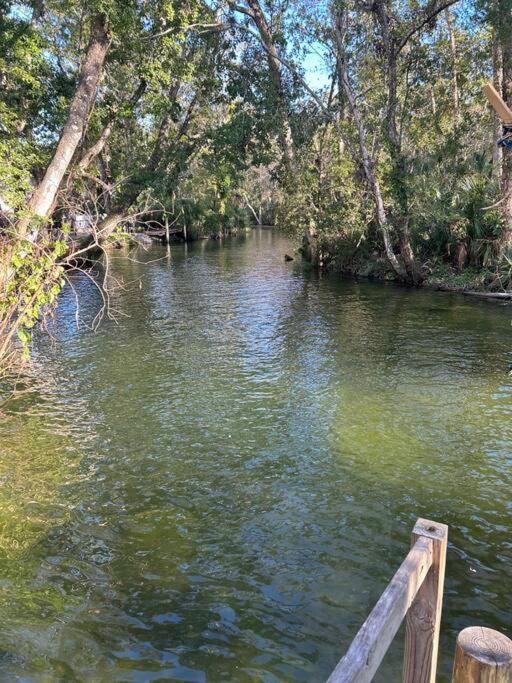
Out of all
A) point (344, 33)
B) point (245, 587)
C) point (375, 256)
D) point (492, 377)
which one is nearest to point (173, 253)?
point (375, 256)

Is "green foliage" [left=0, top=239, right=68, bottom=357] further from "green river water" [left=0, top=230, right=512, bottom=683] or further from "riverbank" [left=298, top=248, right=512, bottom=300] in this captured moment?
"riverbank" [left=298, top=248, right=512, bottom=300]

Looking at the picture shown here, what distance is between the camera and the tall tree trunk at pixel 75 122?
36.5ft

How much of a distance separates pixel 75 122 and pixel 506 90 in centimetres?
1607

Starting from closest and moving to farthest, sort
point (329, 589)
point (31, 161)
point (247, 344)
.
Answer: point (329, 589) → point (247, 344) → point (31, 161)

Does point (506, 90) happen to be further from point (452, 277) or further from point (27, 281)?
point (27, 281)

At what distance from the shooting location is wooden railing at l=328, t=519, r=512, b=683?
2111 millimetres

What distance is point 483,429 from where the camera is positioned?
8.61m

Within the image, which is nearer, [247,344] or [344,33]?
[247,344]

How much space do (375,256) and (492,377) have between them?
53.7 ft

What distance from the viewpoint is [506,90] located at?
1986 centimetres

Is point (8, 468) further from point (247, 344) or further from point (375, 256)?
point (375, 256)

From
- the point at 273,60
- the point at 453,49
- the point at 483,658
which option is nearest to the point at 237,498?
the point at 483,658

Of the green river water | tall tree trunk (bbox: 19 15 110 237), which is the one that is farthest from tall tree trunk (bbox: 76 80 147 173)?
the green river water

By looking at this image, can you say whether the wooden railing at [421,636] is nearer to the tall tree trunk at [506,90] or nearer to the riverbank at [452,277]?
the riverbank at [452,277]
